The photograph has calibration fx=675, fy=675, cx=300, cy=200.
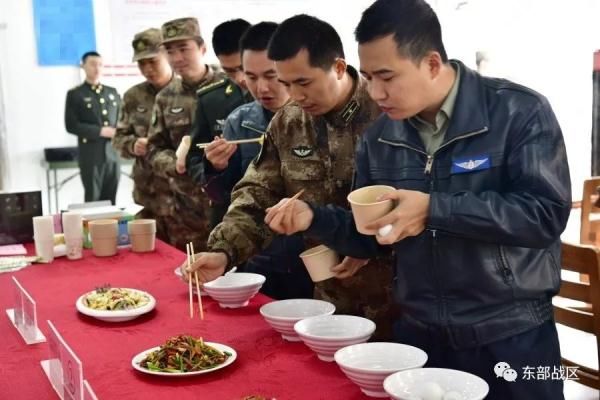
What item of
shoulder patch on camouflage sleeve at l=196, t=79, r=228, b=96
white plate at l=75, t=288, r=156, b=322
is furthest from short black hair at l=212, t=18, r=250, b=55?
white plate at l=75, t=288, r=156, b=322

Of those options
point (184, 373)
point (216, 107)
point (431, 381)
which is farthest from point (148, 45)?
point (431, 381)

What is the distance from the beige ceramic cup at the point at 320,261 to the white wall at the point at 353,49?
528cm

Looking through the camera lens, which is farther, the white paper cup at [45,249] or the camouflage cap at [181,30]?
the camouflage cap at [181,30]

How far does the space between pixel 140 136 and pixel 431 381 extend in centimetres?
379

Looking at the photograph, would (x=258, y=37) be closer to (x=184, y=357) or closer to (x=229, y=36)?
(x=229, y=36)

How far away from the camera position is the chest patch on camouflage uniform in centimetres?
221

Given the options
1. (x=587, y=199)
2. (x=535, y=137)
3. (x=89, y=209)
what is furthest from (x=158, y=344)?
(x=587, y=199)

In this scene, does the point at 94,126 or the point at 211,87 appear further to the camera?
the point at 94,126

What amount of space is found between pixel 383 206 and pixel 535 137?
39 centimetres

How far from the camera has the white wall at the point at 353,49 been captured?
21.3ft

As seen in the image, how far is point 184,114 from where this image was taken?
159 inches

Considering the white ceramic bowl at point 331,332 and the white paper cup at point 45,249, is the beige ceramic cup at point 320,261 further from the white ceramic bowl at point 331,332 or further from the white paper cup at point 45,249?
the white paper cup at point 45,249

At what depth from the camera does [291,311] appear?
189 centimetres

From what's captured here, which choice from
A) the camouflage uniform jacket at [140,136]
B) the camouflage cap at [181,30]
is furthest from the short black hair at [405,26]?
the camouflage uniform jacket at [140,136]
